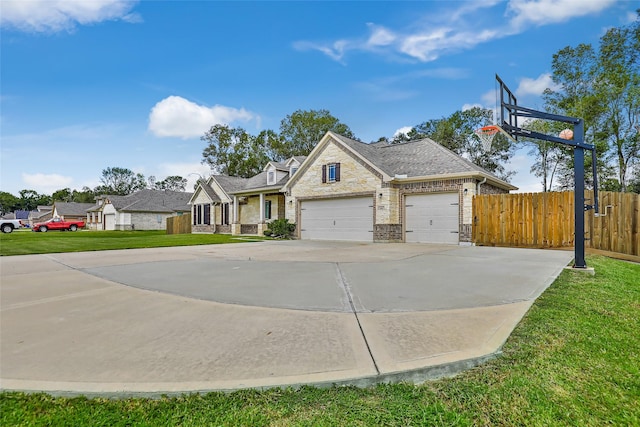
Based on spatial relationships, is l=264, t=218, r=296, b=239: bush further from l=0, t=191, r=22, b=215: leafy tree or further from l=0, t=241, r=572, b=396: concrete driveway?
l=0, t=191, r=22, b=215: leafy tree

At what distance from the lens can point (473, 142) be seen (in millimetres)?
30531

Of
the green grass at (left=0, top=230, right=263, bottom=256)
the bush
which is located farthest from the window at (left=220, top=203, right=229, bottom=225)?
the bush

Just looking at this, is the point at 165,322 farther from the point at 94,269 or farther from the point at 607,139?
the point at 607,139

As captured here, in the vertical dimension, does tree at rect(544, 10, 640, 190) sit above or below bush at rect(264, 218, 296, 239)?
above

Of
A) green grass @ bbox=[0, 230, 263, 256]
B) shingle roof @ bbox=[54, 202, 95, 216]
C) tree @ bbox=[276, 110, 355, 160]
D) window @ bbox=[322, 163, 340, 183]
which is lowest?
green grass @ bbox=[0, 230, 263, 256]

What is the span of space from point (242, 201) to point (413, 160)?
1402cm

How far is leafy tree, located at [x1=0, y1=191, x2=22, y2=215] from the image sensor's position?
88500 millimetres

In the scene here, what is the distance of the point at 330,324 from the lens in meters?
3.43

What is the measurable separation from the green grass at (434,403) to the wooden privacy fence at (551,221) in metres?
10.5

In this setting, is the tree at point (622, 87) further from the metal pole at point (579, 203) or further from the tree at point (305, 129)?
the tree at point (305, 129)

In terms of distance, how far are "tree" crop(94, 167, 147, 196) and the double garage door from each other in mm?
67371

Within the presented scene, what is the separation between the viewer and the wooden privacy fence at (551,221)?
33.5 feet

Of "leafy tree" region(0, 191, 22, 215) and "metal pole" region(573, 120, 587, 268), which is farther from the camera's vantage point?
"leafy tree" region(0, 191, 22, 215)

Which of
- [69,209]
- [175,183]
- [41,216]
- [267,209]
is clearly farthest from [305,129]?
[41,216]
